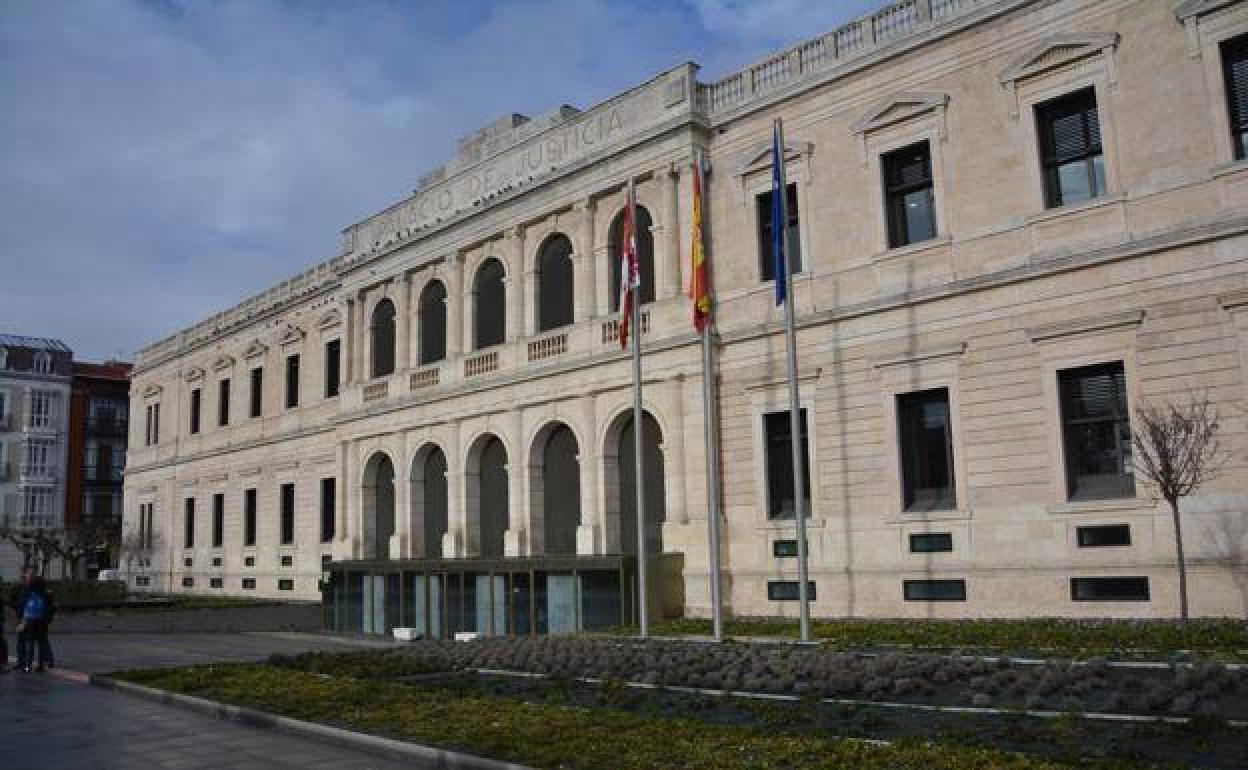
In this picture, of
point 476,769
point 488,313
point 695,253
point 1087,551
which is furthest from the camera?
point 488,313

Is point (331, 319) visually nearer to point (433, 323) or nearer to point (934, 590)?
point (433, 323)

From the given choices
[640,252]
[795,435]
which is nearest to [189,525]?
[640,252]

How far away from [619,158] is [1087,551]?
610 inches

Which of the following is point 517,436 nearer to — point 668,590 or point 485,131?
point 668,590

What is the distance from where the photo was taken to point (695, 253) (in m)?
21.8

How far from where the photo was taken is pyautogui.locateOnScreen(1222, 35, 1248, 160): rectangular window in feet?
61.7

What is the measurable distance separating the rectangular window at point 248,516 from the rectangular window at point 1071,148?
3801 centimetres

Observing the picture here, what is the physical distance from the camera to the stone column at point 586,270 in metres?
29.2

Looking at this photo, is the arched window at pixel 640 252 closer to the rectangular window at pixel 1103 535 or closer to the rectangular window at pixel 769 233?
the rectangular window at pixel 769 233

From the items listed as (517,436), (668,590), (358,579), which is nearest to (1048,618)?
(668,590)

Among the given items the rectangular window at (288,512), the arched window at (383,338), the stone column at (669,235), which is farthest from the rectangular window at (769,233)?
the rectangular window at (288,512)

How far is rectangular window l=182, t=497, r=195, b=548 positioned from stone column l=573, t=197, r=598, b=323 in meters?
32.2

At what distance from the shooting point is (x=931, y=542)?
71.6 feet

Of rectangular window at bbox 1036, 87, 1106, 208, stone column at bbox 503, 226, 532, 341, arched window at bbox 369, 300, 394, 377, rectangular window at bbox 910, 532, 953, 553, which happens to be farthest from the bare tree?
arched window at bbox 369, 300, 394, 377
